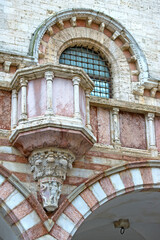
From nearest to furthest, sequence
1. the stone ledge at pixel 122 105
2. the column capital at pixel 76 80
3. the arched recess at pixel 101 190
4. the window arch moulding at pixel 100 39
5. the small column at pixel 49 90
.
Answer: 1. the arched recess at pixel 101 190
2. the small column at pixel 49 90
3. the column capital at pixel 76 80
4. the stone ledge at pixel 122 105
5. the window arch moulding at pixel 100 39

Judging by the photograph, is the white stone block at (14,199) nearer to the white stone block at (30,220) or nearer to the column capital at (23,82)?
the white stone block at (30,220)

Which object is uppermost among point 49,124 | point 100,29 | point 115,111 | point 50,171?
point 100,29

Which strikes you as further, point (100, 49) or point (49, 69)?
point (100, 49)

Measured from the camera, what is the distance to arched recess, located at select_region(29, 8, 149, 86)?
14039 mm

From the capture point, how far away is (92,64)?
47.2 ft

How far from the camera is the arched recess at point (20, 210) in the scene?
1008cm

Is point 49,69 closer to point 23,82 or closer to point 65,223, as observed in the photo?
point 23,82

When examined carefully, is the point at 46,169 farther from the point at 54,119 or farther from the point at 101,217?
the point at 101,217

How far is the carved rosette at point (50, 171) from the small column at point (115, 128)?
4.06 ft

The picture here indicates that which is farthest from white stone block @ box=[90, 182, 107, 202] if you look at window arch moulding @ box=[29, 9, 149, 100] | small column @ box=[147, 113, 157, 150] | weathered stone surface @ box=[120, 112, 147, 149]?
window arch moulding @ box=[29, 9, 149, 100]

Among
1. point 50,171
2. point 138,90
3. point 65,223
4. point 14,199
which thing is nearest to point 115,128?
point 50,171

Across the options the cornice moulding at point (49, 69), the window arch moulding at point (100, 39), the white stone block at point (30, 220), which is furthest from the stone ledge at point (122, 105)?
the white stone block at point (30, 220)

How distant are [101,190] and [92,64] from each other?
14.5ft

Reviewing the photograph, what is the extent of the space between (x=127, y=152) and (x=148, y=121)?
0.90 m
